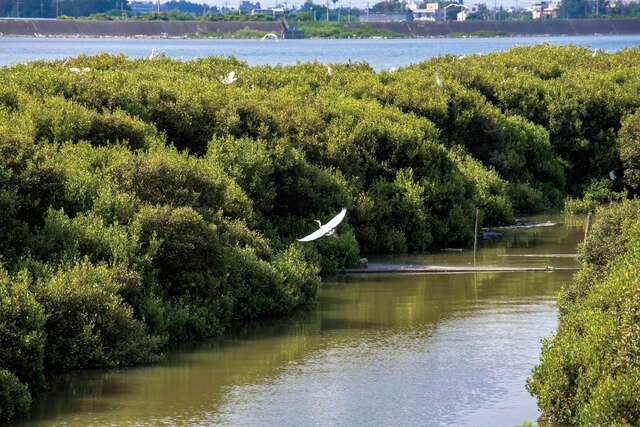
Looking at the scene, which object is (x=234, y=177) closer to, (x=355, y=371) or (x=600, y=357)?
(x=355, y=371)

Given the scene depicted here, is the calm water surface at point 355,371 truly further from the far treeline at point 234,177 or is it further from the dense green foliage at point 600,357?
the dense green foliage at point 600,357

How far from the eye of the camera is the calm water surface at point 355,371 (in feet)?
72.2

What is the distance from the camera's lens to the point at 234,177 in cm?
3431

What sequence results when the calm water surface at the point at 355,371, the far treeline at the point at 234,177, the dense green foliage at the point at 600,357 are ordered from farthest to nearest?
the far treeline at the point at 234,177 → the calm water surface at the point at 355,371 → the dense green foliage at the point at 600,357

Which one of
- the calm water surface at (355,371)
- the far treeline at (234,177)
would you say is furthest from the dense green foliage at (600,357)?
the far treeline at (234,177)

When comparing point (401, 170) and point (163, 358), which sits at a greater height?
point (401, 170)

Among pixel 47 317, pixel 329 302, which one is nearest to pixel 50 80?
pixel 329 302

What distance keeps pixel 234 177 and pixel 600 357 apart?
1736 cm

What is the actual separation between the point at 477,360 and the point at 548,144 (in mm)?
31268

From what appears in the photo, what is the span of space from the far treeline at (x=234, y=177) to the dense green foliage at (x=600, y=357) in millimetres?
10255

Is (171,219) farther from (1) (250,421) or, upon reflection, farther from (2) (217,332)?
(1) (250,421)

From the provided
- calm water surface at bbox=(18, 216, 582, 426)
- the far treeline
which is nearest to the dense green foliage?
calm water surface at bbox=(18, 216, 582, 426)

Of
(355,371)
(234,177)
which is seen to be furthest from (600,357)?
(234,177)

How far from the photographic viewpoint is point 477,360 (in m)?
25.9
